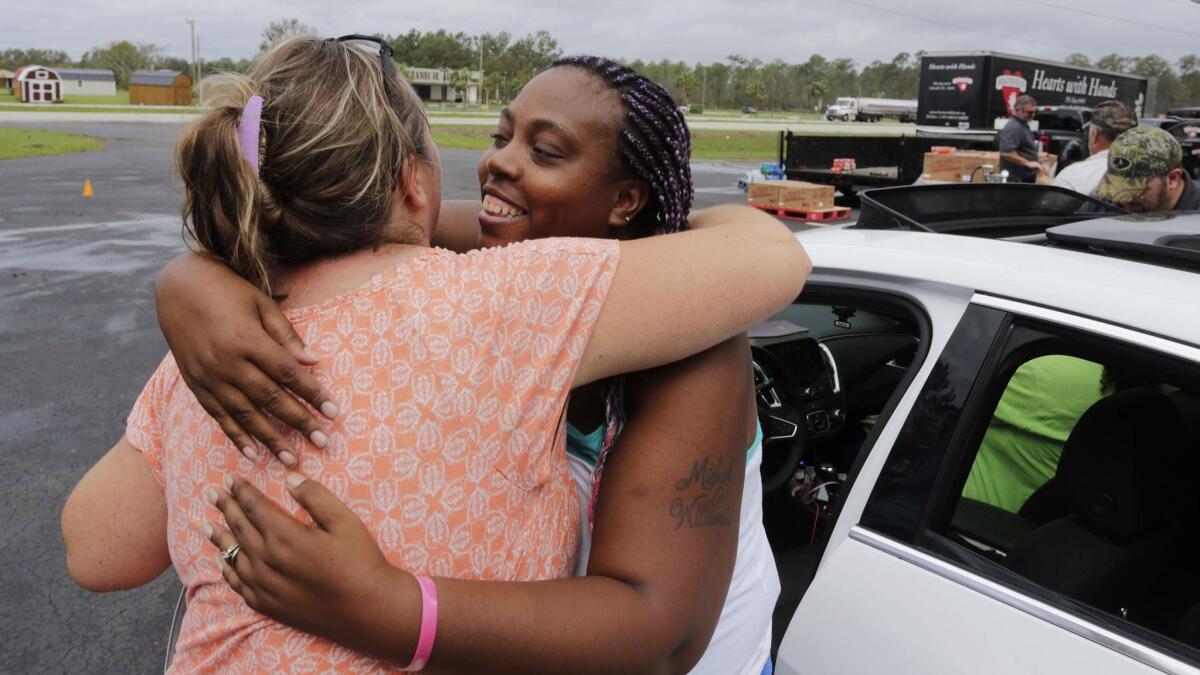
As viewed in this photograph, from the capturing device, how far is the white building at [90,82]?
82812 mm

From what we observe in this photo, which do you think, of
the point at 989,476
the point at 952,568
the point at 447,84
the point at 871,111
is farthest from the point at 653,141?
the point at 447,84

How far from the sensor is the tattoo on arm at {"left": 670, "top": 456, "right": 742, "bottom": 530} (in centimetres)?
122

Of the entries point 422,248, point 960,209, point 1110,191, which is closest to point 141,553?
point 422,248

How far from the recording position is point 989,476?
2.57 meters

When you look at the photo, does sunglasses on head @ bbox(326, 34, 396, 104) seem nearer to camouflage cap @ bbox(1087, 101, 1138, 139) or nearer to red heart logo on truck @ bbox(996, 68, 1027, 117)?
camouflage cap @ bbox(1087, 101, 1138, 139)

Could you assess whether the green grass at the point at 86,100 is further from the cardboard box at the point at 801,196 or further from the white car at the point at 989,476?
the white car at the point at 989,476

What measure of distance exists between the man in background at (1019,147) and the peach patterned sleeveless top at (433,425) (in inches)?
445

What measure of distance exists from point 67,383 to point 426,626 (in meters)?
5.61

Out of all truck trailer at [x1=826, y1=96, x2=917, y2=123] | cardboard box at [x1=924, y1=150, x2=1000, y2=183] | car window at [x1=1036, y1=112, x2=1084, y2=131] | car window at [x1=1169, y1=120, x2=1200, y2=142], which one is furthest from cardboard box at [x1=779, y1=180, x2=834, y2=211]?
truck trailer at [x1=826, y1=96, x2=917, y2=123]

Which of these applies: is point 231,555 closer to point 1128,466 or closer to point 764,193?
point 1128,466

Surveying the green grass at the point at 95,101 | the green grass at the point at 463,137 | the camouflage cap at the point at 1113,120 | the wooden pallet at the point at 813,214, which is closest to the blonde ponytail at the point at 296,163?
the camouflage cap at the point at 1113,120

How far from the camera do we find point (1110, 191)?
213 inches

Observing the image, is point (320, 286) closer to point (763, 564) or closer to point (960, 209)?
point (763, 564)

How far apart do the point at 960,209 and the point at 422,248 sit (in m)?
2.51
